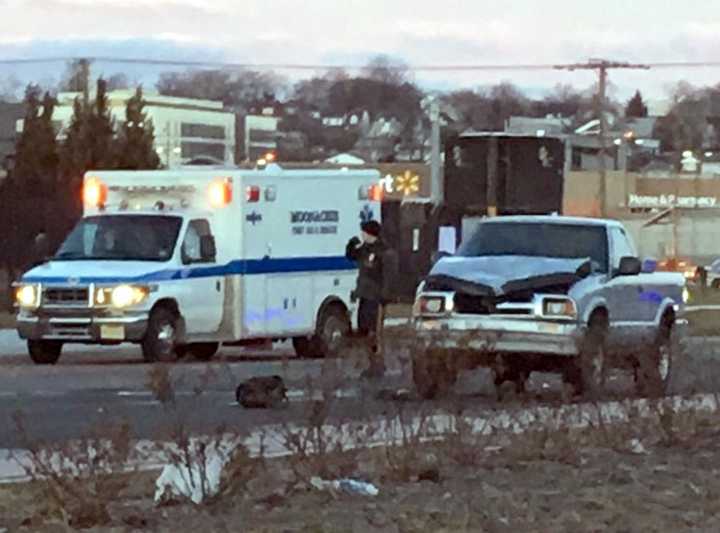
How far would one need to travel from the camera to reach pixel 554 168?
4222 cm

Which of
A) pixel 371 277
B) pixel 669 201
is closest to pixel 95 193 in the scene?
pixel 371 277

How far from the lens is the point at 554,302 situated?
63.7 ft

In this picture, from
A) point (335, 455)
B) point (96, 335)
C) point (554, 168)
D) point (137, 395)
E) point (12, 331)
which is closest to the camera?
point (335, 455)

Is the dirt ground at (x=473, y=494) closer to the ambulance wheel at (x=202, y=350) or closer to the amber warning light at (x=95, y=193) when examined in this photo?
the ambulance wheel at (x=202, y=350)

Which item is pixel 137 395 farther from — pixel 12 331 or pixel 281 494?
pixel 12 331

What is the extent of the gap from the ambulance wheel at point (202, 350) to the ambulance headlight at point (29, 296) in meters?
2.47

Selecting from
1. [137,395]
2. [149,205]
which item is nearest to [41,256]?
[149,205]

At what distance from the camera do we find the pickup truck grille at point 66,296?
81.8ft

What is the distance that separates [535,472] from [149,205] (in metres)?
→ 14.8

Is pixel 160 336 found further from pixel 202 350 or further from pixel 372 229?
pixel 372 229

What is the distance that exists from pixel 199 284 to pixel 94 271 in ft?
4.64

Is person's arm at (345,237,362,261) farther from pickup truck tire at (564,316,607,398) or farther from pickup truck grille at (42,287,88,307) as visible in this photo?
pickup truck tire at (564,316,607,398)

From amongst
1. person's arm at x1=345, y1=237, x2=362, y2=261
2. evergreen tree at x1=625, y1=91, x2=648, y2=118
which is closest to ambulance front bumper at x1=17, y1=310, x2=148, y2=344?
person's arm at x1=345, y1=237, x2=362, y2=261

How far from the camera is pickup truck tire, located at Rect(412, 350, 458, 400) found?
45.8 ft
